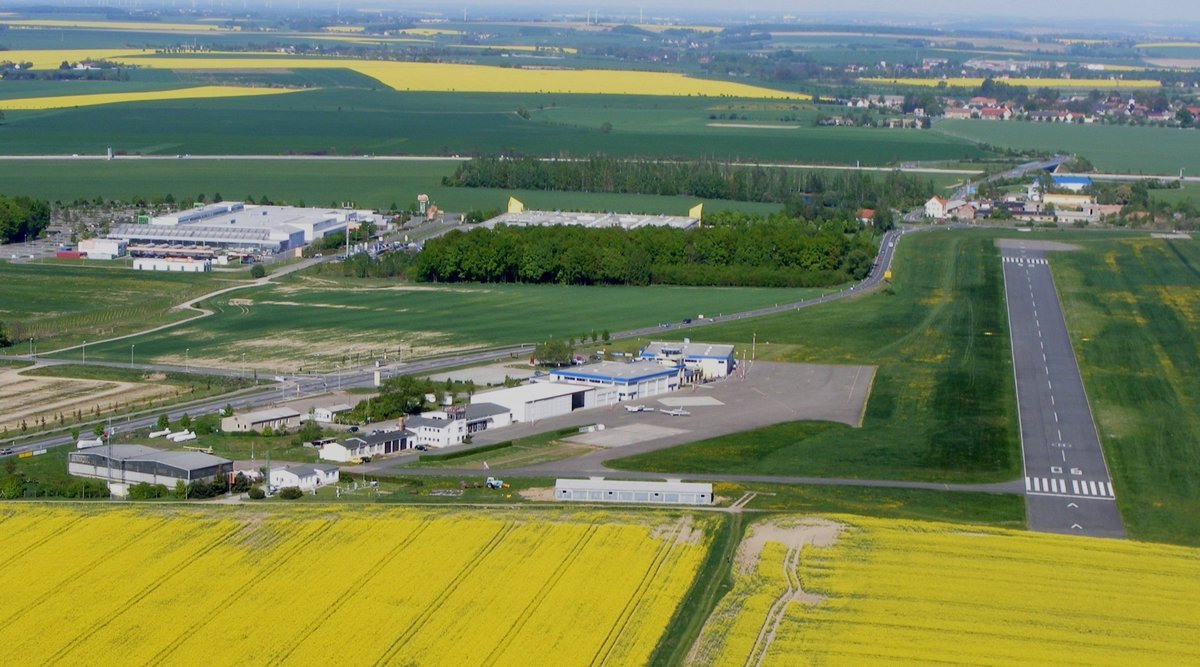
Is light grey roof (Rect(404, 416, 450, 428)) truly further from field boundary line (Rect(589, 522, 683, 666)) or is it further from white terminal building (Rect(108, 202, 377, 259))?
white terminal building (Rect(108, 202, 377, 259))

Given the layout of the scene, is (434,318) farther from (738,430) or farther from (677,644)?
(677,644)

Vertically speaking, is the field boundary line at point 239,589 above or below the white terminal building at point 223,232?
above

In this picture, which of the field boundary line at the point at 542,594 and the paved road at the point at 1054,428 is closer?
the field boundary line at the point at 542,594

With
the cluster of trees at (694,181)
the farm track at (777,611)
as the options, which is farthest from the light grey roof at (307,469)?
the cluster of trees at (694,181)

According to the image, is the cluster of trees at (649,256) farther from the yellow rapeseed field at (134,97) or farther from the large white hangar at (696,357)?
the yellow rapeseed field at (134,97)

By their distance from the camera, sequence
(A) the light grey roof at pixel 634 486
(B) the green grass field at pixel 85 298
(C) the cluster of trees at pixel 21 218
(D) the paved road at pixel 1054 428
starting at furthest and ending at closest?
(C) the cluster of trees at pixel 21 218 → (B) the green grass field at pixel 85 298 → (A) the light grey roof at pixel 634 486 → (D) the paved road at pixel 1054 428

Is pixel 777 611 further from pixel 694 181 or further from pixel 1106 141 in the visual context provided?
pixel 1106 141

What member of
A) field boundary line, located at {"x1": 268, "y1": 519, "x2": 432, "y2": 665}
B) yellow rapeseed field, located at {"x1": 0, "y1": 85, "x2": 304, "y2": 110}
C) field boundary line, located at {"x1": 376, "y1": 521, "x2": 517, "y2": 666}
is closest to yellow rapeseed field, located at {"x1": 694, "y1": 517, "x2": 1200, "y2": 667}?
field boundary line, located at {"x1": 376, "y1": 521, "x2": 517, "y2": 666}

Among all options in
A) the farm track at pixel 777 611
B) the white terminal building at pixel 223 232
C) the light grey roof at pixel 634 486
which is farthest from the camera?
the white terminal building at pixel 223 232
